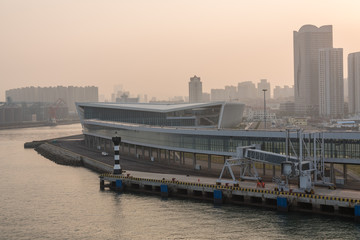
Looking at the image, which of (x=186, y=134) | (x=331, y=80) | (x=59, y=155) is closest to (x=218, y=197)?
(x=186, y=134)

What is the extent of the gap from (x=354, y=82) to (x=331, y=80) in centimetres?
1150

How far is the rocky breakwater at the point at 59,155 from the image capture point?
212ft

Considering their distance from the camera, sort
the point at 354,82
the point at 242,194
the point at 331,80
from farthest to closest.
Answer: the point at 354,82 < the point at 331,80 < the point at 242,194

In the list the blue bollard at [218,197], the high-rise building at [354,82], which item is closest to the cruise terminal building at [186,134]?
the blue bollard at [218,197]

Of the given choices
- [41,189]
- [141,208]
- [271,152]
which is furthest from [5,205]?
[271,152]

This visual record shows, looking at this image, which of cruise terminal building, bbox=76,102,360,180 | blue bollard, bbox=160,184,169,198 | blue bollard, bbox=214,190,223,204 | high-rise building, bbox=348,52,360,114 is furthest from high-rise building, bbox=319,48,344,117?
blue bollard, bbox=214,190,223,204

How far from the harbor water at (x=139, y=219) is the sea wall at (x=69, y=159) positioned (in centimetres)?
1147

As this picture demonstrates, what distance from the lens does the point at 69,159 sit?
6669 centimetres

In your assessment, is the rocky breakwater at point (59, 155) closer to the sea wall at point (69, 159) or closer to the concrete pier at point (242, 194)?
the sea wall at point (69, 159)

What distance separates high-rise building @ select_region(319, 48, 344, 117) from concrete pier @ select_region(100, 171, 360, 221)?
146 metres

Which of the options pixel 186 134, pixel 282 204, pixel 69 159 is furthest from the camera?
pixel 69 159

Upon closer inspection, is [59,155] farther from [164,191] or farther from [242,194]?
[242,194]

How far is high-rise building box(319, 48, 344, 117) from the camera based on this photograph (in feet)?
583

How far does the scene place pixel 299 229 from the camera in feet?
97.6
